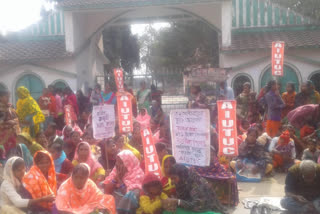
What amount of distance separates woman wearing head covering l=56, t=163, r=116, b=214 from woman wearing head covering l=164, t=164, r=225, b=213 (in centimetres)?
78

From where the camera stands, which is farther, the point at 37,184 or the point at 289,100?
the point at 289,100

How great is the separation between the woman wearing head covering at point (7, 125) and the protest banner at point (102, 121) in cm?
134

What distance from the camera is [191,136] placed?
5.01m

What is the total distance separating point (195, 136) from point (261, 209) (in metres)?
1.30

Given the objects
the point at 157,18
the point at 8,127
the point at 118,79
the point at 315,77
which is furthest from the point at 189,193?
the point at 157,18

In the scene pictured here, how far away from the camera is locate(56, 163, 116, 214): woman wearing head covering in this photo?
4312 mm

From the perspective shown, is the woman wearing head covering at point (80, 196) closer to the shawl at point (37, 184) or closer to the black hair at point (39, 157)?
the shawl at point (37, 184)

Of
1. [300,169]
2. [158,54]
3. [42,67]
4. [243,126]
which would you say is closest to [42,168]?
[300,169]

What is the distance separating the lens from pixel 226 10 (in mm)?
14016

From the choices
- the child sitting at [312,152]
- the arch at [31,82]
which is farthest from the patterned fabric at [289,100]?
the arch at [31,82]

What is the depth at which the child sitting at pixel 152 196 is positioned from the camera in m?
4.55

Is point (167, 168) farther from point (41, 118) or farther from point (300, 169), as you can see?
point (41, 118)

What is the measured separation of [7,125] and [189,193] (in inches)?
140

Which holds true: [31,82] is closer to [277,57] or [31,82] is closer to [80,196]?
[277,57]
